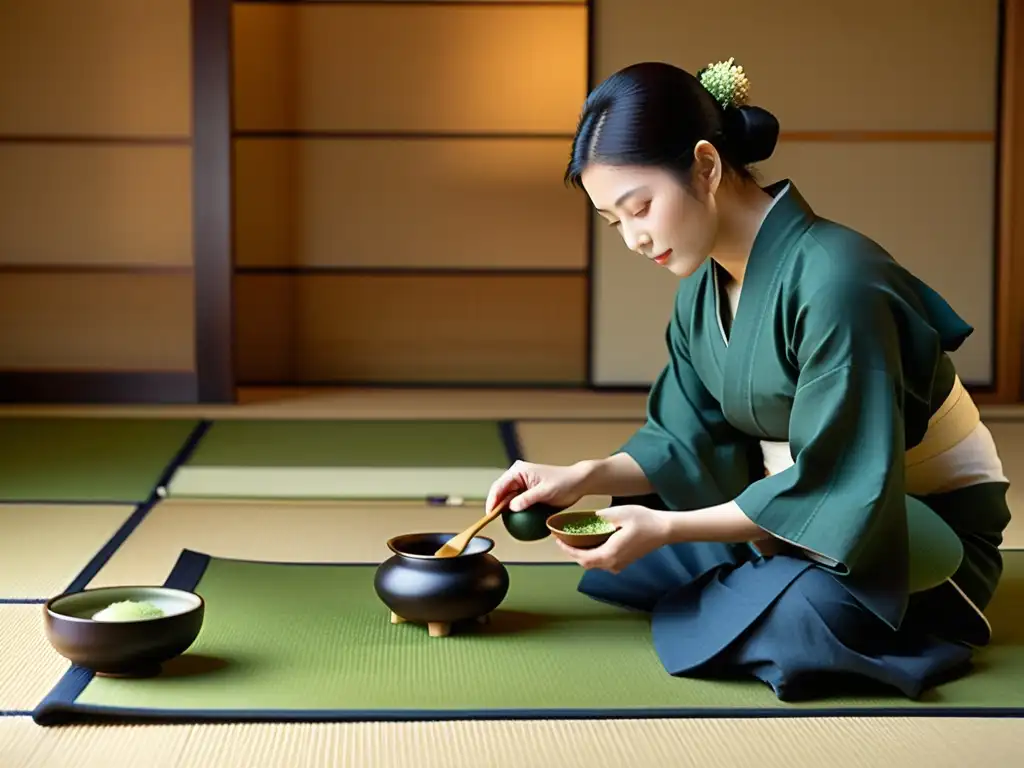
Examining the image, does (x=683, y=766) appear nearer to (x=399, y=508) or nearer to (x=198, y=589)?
(x=198, y=589)

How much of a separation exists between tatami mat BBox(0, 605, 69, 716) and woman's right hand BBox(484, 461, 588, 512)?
2.52 ft

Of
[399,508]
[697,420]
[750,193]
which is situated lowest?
[399,508]

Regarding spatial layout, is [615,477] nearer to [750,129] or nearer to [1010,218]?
[750,129]

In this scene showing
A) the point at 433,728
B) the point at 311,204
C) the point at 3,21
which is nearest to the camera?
the point at 433,728

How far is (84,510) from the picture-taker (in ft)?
10.9

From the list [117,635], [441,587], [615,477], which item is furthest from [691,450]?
[117,635]

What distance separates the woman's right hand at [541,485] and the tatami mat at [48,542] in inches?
37.3

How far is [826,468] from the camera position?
6.49 feet

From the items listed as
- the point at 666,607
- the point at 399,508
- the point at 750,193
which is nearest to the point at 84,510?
the point at 399,508

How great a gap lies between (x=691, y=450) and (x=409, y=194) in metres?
4.04

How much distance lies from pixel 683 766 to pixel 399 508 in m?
1.82

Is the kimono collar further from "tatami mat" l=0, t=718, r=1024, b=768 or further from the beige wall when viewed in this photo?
the beige wall

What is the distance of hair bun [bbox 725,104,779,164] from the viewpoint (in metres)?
2.10

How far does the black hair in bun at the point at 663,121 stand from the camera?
2002mm
